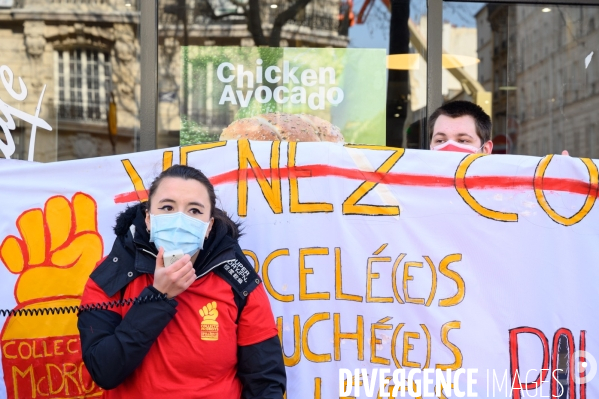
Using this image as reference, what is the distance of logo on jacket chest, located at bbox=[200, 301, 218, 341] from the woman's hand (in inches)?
4.6

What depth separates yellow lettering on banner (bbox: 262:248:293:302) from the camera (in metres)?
3.20

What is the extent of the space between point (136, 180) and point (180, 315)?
1031 millimetres

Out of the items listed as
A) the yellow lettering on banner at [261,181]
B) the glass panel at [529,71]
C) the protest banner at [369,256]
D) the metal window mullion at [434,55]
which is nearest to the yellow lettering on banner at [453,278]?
the protest banner at [369,256]

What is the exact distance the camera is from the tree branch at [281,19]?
18.3 ft

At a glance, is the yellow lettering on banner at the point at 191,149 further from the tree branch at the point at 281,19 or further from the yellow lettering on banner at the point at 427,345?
the tree branch at the point at 281,19

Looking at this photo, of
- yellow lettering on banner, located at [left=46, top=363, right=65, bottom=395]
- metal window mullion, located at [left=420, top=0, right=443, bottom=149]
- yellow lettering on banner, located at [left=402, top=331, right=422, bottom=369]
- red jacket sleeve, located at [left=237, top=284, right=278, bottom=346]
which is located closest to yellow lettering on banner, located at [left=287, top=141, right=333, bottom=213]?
yellow lettering on banner, located at [left=402, top=331, right=422, bottom=369]

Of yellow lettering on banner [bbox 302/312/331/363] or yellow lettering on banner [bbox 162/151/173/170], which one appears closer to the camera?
yellow lettering on banner [bbox 302/312/331/363]

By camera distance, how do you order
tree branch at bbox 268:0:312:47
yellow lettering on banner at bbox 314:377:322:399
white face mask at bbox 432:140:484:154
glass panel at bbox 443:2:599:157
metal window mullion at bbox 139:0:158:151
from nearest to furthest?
yellow lettering on banner at bbox 314:377:322:399 → white face mask at bbox 432:140:484:154 → metal window mullion at bbox 139:0:158:151 → tree branch at bbox 268:0:312:47 → glass panel at bbox 443:2:599:157

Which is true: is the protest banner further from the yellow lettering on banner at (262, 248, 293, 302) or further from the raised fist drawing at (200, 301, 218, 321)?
the raised fist drawing at (200, 301, 218, 321)

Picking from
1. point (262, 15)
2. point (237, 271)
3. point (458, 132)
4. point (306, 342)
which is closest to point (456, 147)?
point (458, 132)

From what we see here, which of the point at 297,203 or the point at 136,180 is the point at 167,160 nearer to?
the point at 136,180

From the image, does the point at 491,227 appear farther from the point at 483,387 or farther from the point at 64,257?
the point at 64,257

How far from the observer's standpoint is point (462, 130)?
3.55m

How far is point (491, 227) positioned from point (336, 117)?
2.42 meters
